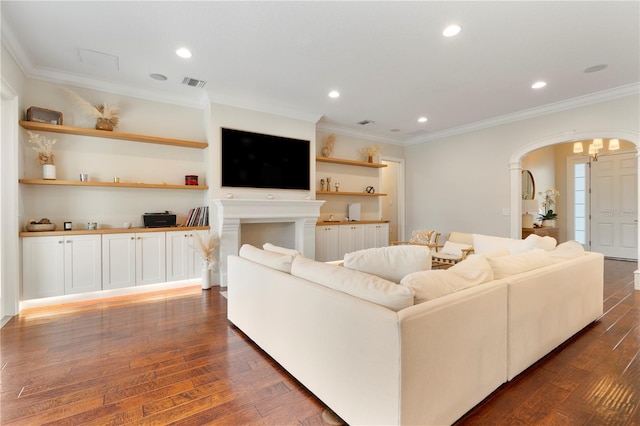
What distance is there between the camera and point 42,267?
3389 millimetres

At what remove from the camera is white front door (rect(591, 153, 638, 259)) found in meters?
6.29

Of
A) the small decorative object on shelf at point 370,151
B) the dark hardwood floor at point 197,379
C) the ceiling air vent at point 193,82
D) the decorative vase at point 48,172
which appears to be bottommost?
the dark hardwood floor at point 197,379

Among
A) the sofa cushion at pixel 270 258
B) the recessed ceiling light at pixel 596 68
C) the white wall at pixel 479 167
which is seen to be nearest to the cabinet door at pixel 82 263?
the sofa cushion at pixel 270 258

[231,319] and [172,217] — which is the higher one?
[172,217]

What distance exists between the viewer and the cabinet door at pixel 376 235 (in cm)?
616

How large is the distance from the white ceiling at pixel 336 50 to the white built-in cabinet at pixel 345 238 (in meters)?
2.24

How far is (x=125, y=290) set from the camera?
3.91m

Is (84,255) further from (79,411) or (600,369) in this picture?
(600,369)

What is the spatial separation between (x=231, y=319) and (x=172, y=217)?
80.8 inches

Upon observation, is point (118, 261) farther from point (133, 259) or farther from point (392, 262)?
point (392, 262)

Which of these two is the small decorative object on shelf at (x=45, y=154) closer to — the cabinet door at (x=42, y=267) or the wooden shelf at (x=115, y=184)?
the wooden shelf at (x=115, y=184)

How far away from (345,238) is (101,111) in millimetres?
4233

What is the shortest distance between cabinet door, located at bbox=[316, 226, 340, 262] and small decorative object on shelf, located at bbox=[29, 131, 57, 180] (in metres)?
3.72

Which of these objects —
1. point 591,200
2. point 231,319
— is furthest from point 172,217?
point 591,200
